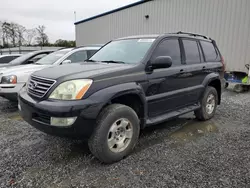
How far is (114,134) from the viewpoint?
2.80 meters

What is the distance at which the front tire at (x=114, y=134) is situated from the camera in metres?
2.59

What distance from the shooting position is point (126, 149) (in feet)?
9.62

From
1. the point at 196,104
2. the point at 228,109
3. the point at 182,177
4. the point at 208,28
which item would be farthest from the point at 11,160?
the point at 208,28

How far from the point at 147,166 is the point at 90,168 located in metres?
0.74

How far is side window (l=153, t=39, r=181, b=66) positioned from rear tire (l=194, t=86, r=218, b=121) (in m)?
1.20

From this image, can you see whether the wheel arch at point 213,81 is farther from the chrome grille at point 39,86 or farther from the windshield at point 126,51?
the chrome grille at point 39,86

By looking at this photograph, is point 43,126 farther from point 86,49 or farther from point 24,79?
point 86,49

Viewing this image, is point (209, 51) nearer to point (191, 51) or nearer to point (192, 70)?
point (191, 51)

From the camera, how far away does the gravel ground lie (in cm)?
241

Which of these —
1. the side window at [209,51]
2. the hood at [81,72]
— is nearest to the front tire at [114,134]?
the hood at [81,72]

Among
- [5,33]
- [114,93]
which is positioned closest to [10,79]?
[114,93]

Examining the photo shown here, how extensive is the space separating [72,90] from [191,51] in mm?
2647

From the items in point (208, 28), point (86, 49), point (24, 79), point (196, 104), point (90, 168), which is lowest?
point (90, 168)

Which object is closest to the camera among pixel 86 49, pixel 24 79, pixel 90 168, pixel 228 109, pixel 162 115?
pixel 90 168
